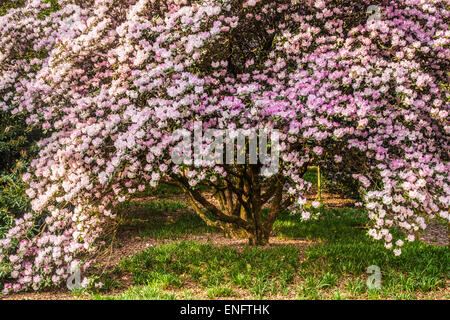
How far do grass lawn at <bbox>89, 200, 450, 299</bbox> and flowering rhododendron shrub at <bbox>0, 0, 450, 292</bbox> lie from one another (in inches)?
31.0

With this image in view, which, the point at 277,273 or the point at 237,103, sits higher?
the point at 237,103

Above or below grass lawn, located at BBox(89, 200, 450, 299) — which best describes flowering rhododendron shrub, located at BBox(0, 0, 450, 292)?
above

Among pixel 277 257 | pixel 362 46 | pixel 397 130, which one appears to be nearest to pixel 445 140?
pixel 397 130

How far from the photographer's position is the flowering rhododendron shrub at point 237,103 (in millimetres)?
5113

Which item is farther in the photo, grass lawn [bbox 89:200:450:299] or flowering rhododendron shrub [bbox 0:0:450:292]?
grass lawn [bbox 89:200:450:299]

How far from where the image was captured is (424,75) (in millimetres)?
5078

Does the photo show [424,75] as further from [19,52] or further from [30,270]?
[19,52]

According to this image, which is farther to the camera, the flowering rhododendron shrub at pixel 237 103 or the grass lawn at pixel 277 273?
the grass lawn at pixel 277 273

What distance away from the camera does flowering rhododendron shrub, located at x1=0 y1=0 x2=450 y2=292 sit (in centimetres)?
511

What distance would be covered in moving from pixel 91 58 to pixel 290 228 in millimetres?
5741

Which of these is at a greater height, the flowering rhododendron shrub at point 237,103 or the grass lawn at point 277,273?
the flowering rhododendron shrub at point 237,103

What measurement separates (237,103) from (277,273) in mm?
2659

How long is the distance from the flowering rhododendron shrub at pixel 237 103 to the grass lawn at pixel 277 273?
0.79m

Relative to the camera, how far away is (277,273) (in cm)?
578
